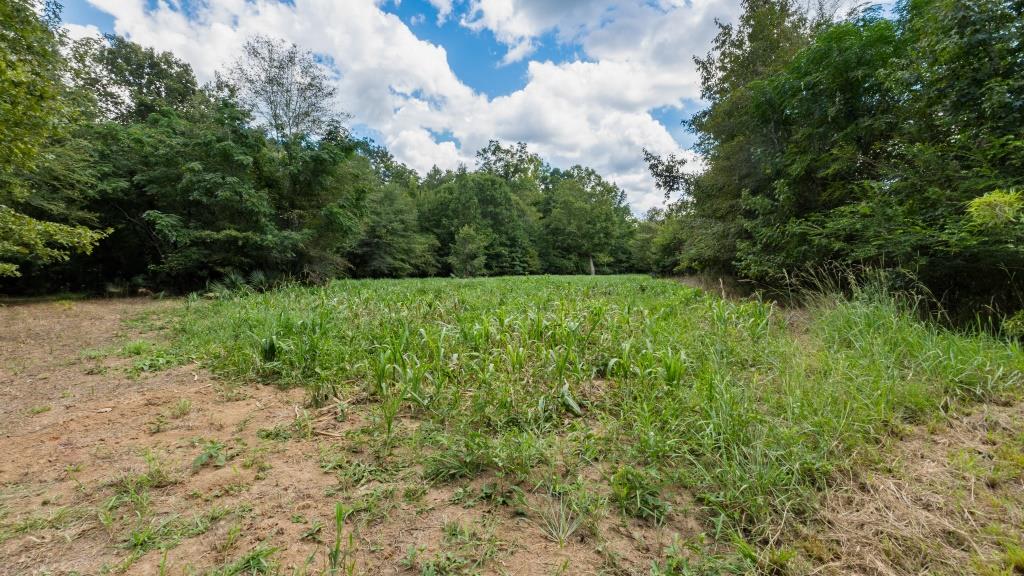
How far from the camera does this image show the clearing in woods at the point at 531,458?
149 centimetres

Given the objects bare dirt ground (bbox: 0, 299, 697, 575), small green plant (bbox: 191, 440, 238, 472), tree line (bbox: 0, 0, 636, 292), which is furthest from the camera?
tree line (bbox: 0, 0, 636, 292)

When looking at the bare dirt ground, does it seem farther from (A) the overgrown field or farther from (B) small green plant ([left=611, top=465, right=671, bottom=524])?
(A) the overgrown field

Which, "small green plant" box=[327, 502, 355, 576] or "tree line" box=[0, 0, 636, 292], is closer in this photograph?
"small green plant" box=[327, 502, 355, 576]

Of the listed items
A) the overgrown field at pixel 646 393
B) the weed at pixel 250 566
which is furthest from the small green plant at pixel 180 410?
the weed at pixel 250 566

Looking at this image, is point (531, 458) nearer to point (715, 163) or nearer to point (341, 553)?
point (341, 553)

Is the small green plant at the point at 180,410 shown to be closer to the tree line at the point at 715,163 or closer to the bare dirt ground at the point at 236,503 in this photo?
the bare dirt ground at the point at 236,503

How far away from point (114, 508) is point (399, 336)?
2.42 metres

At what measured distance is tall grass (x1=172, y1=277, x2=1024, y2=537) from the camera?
1.97 meters

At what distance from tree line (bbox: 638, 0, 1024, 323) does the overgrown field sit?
3.80ft

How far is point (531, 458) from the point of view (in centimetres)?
203

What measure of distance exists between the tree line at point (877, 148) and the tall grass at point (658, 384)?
1.16 meters

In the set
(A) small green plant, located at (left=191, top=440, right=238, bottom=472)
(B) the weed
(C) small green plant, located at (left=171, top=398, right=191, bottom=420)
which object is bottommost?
(B) the weed

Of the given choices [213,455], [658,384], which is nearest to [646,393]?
[658,384]

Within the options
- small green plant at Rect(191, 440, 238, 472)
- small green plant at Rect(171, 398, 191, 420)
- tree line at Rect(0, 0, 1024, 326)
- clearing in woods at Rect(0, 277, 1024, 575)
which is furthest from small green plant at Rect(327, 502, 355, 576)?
tree line at Rect(0, 0, 1024, 326)
